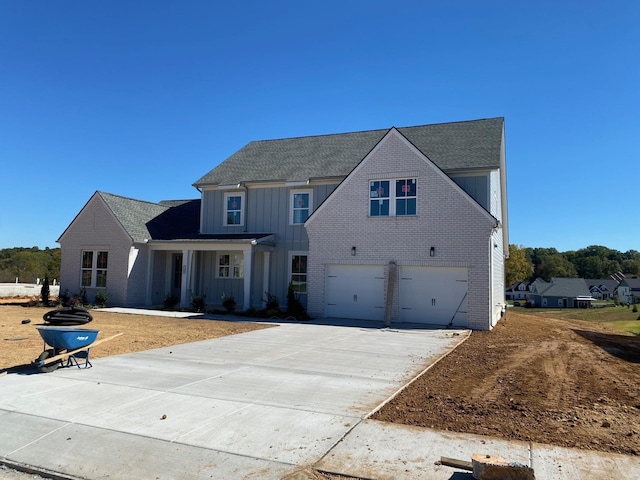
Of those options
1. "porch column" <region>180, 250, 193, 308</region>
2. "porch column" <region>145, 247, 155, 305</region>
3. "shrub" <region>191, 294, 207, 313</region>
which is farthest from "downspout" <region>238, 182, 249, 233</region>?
"porch column" <region>145, 247, 155, 305</region>

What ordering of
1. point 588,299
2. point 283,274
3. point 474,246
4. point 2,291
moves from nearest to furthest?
point 474,246
point 283,274
point 2,291
point 588,299

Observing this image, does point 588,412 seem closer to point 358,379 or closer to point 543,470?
point 543,470

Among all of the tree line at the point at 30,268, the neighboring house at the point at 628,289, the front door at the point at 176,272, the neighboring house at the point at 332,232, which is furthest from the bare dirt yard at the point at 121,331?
the neighboring house at the point at 628,289

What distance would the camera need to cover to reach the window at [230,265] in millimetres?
23094

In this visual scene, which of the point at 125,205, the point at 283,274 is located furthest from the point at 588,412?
the point at 125,205

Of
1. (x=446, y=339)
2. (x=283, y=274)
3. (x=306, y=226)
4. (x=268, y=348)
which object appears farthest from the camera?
(x=283, y=274)

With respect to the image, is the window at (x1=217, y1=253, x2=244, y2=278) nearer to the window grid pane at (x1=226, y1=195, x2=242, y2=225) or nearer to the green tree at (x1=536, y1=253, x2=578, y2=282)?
the window grid pane at (x1=226, y1=195, x2=242, y2=225)

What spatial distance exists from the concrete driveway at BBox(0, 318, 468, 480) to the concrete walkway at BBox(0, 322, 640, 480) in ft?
0.06

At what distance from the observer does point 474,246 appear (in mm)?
16656

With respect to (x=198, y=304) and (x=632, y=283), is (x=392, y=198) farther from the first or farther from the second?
(x=632, y=283)

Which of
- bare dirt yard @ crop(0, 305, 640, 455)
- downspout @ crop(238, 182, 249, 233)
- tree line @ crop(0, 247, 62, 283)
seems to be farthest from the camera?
tree line @ crop(0, 247, 62, 283)

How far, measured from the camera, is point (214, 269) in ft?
77.4

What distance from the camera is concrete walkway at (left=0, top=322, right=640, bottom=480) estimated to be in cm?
450

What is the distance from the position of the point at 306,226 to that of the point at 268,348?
28.4 feet
